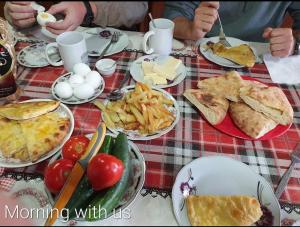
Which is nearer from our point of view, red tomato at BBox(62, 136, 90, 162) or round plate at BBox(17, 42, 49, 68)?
red tomato at BBox(62, 136, 90, 162)

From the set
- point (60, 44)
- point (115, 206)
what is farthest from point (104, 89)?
point (115, 206)

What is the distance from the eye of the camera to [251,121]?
0.71 meters

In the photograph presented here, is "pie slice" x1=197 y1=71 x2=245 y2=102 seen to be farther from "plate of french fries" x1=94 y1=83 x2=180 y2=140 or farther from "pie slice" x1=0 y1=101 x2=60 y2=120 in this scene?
"pie slice" x1=0 y1=101 x2=60 y2=120

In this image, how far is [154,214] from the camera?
21.7 inches

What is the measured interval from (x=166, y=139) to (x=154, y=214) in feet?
0.69

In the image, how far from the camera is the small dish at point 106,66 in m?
0.90

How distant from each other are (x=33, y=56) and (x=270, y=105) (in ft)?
2.63

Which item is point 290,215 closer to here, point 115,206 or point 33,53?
point 115,206

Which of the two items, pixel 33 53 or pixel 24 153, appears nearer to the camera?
pixel 24 153

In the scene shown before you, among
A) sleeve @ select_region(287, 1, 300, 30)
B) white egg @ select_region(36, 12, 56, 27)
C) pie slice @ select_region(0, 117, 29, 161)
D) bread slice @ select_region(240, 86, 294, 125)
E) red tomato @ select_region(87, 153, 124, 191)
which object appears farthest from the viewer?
sleeve @ select_region(287, 1, 300, 30)

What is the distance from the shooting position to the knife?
Answer: 0.50m

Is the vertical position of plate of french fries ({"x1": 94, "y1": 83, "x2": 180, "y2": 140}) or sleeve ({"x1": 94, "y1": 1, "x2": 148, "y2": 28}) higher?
sleeve ({"x1": 94, "y1": 1, "x2": 148, "y2": 28})

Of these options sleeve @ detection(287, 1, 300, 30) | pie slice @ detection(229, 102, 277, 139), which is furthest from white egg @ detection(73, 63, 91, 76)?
sleeve @ detection(287, 1, 300, 30)

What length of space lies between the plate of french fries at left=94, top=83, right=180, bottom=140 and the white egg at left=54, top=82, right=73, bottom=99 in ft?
0.28
